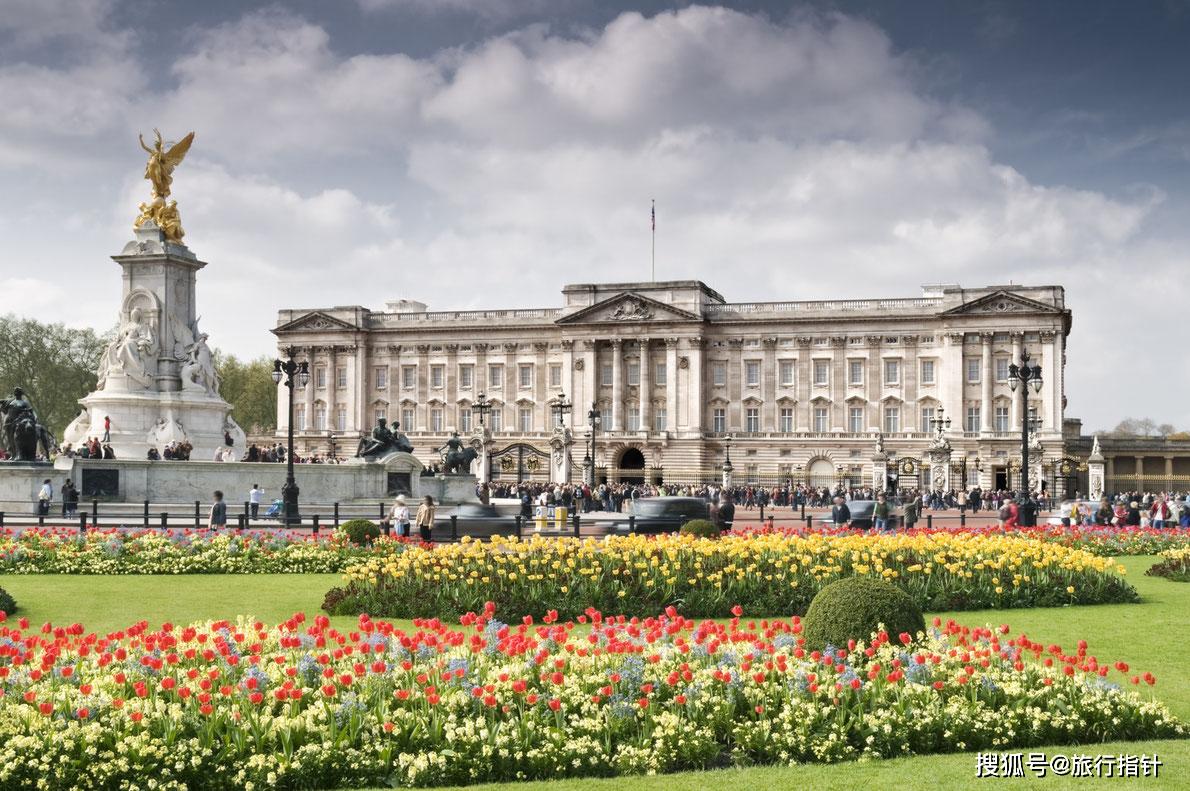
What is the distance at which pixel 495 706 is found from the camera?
27.4 ft

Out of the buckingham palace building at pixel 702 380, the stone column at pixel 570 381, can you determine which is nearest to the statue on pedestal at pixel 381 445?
the buckingham palace building at pixel 702 380

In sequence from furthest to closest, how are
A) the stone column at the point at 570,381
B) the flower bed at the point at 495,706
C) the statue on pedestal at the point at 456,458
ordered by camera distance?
the stone column at the point at 570,381 → the statue on pedestal at the point at 456,458 → the flower bed at the point at 495,706

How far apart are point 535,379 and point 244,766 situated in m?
79.0

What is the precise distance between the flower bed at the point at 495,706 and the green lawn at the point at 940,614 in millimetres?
268

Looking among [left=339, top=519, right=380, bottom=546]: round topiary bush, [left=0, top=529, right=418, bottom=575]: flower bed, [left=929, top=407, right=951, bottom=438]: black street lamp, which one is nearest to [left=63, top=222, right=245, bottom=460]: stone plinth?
[left=0, top=529, right=418, bottom=575]: flower bed

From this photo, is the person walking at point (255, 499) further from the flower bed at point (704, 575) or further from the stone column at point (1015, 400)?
the stone column at point (1015, 400)

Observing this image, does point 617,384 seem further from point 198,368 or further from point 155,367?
point 155,367

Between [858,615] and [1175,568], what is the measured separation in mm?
12554

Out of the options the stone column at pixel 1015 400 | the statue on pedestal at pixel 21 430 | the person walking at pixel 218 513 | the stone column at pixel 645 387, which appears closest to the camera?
the person walking at pixel 218 513

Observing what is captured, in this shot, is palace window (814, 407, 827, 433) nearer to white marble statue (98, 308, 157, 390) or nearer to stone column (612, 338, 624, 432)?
stone column (612, 338, 624, 432)

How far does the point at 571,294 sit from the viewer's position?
85250 millimetres

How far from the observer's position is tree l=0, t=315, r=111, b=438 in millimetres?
82250

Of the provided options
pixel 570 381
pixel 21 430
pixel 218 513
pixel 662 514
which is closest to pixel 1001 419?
pixel 570 381

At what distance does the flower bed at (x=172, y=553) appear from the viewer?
1952 cm
